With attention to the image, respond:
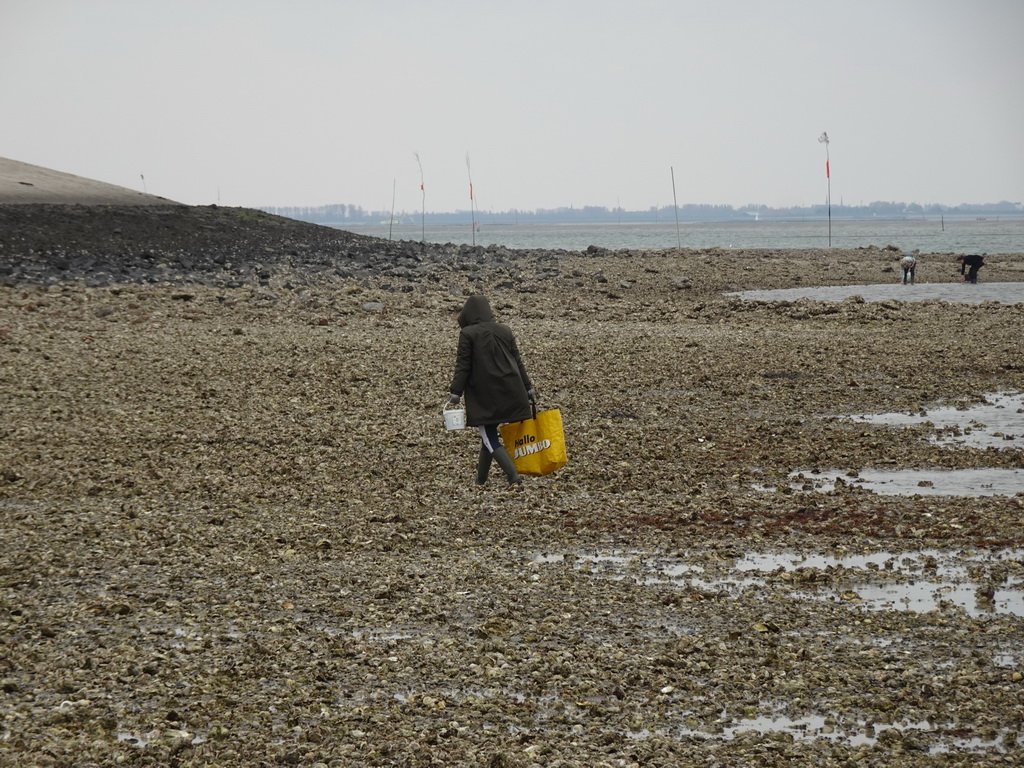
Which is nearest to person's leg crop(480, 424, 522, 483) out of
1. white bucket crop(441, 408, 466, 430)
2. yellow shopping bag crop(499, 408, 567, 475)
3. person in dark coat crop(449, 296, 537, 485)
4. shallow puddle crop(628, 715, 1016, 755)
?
person in dark coat crop(449, 296, 537, 485)

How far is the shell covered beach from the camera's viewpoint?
591cm

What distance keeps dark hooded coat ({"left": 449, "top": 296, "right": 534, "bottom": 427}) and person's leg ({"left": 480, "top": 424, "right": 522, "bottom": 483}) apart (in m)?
0.19

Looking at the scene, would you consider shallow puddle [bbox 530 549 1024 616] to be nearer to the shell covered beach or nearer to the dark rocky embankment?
the shell covered beach

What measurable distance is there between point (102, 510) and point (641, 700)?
6.50m

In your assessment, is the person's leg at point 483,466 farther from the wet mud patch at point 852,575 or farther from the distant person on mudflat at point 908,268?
the distant person on mudflat at point 908,268

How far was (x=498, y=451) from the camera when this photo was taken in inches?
449

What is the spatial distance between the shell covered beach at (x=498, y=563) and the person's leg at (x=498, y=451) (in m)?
0.19

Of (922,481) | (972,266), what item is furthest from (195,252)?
(922,481)

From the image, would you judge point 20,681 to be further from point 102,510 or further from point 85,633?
point 102,510

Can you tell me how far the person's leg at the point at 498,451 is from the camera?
11.4 meters

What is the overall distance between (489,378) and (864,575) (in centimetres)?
425

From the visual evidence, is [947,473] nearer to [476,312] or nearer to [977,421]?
[977,421]

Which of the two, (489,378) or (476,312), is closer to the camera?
(489,378)

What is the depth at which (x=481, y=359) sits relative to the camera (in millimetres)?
11148
